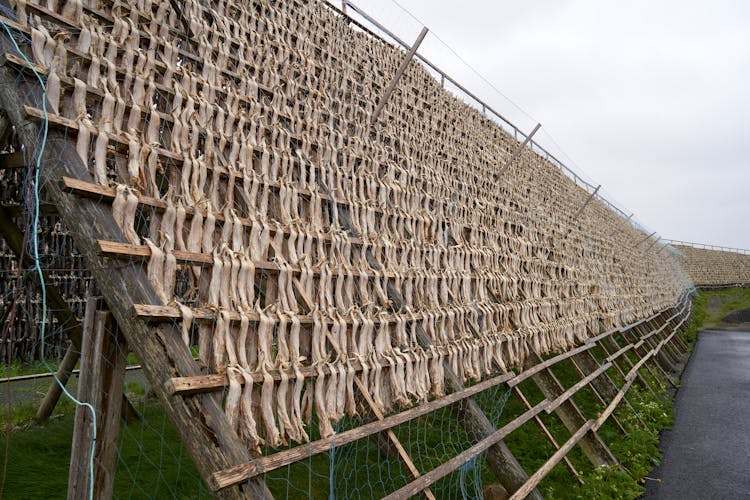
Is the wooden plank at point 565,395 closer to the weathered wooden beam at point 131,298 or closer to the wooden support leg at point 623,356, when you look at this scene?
the wooden support leg at point 623,356

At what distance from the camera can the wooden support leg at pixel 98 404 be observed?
191cm

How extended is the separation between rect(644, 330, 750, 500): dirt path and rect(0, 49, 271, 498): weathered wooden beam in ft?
15.0

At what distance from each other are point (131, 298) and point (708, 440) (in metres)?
6.93

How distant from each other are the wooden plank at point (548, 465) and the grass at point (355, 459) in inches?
11.5

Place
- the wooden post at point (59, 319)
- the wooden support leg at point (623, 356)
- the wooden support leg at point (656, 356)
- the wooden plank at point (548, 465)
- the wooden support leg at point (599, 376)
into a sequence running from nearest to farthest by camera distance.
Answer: the wooden plank at point (548, 465), the wooden post at point (59, 319), the wooden support leg at point (599, 376), the wooden support leg at point (623, 356), the wooden support leg at point (656, 356)

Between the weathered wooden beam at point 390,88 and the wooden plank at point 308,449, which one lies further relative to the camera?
the weathered wooden beam at point 390,88

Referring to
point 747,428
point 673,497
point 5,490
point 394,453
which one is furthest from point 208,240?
point 747,428

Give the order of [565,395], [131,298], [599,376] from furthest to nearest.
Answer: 1. [599,376]
2. [565,395]
3. [131,298]

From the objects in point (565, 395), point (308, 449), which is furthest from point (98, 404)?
point (565, 395)

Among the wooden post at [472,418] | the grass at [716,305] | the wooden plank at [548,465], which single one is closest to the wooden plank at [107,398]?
the wooden post at [472,418]

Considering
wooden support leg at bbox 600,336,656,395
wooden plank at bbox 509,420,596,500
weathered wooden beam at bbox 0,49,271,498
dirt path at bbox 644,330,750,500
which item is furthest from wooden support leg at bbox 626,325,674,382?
weathered wooden beam at bbox 0,49,271,498

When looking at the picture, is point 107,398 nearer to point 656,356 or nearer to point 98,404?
point 98,404

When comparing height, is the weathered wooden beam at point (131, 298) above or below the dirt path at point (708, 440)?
above

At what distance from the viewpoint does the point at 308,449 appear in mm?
2029
